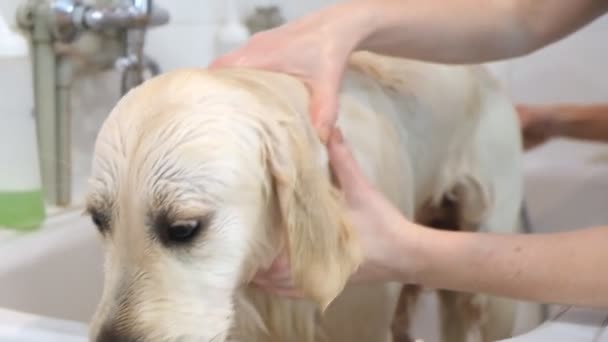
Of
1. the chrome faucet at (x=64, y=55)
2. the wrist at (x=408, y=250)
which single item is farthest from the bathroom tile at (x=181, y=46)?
the wrist at (x=408, y=250)

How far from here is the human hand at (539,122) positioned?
1.34m

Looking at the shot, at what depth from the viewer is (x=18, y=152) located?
1092 millimetres

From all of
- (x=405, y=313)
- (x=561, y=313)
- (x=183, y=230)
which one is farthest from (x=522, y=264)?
(x=405, y=313)

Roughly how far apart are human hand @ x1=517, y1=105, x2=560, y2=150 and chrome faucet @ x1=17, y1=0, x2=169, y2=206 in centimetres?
61

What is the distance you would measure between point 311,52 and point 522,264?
0.93ft

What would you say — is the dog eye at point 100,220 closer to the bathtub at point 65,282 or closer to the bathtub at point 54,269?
the bathtub at point 65,282

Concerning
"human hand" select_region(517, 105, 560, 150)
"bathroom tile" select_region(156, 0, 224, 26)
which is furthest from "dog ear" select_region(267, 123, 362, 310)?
"bathroom tile" select_region(156, 0, 224, 26)

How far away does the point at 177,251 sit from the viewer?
65 cm

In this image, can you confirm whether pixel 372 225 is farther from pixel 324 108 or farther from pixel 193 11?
pixel 193 11

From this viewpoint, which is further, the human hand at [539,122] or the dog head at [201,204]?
the human hand at [539,122]

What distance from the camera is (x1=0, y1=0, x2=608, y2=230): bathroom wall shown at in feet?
4.96

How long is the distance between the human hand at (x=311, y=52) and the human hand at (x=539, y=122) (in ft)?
1.99

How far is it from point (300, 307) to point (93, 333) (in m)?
0.24

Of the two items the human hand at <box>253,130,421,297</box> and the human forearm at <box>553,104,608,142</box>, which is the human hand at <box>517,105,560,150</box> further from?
the human hand at <box>253,130,421,297</box>
